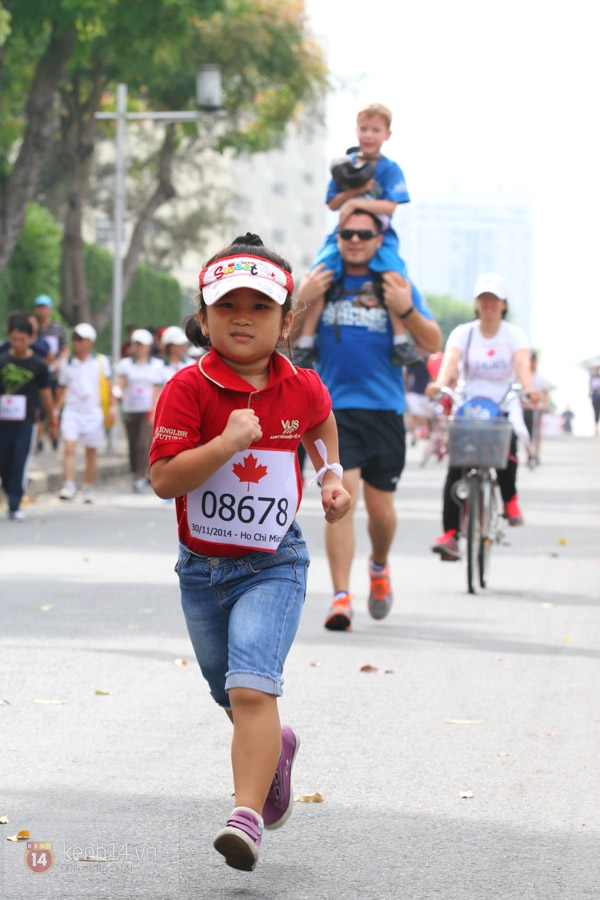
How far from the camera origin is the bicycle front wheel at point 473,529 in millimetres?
10133

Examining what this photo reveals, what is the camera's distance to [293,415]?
4430 mm

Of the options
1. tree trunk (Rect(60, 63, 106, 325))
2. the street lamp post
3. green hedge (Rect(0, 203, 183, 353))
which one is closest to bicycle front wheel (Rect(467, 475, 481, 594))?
the street lamp post

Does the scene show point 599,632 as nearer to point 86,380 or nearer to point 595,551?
point 595,551

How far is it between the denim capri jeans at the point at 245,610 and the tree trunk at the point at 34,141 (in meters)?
16.2

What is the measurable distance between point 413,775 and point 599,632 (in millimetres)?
3643

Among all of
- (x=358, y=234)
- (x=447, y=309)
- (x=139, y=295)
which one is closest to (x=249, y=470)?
(x=358, y=234)

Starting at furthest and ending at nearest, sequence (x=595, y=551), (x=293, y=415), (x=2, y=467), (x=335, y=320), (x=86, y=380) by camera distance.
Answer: (x=86, y=380), (x=2, y=467), (x=595, y=551), (x=335, y=320), (x=293, y=415)

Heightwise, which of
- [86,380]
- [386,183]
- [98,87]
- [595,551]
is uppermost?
[98,87]

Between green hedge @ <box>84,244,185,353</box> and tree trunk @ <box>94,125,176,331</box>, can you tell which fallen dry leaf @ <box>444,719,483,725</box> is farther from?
green hedge @ <box>84,244,185,353</box>

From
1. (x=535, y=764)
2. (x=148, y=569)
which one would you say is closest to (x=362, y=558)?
(x=148, y=569)

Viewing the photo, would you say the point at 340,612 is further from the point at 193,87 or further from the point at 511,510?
the point at 193,87

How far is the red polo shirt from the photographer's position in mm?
4219

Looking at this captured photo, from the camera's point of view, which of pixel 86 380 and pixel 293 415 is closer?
pixel 293 415

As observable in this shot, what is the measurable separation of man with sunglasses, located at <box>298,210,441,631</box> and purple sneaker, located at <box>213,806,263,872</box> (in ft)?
14.3
